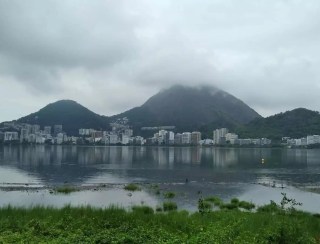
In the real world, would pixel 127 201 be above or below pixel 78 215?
below

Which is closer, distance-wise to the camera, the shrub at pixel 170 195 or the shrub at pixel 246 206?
the shrub at pixel 246 206

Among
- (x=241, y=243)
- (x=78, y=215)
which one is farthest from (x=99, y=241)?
(x=78, y=215)

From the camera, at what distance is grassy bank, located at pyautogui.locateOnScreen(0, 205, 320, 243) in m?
16.1

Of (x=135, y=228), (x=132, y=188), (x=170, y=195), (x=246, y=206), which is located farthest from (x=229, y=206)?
(x=135, y=228)

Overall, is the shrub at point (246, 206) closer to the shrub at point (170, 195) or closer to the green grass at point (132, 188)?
the shrub at point (170, 195)

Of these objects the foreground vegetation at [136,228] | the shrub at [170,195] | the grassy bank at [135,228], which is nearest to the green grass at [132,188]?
the shrub at [170,195]

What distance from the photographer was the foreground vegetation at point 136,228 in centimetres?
1608

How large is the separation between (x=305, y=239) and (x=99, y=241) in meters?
8.50

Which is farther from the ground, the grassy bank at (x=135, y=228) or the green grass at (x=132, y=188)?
the grassy bank at (x=135, y=228)

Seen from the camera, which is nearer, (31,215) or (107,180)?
(31,215)

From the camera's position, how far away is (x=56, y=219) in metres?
21.4

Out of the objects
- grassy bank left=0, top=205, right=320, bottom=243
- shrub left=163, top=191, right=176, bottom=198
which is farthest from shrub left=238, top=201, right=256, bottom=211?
grassy bank left=0, top=205, right=320, bottom=243

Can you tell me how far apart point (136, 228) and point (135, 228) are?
11 centimetres

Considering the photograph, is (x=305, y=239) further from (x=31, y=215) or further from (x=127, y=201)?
(x=127, y=201)
